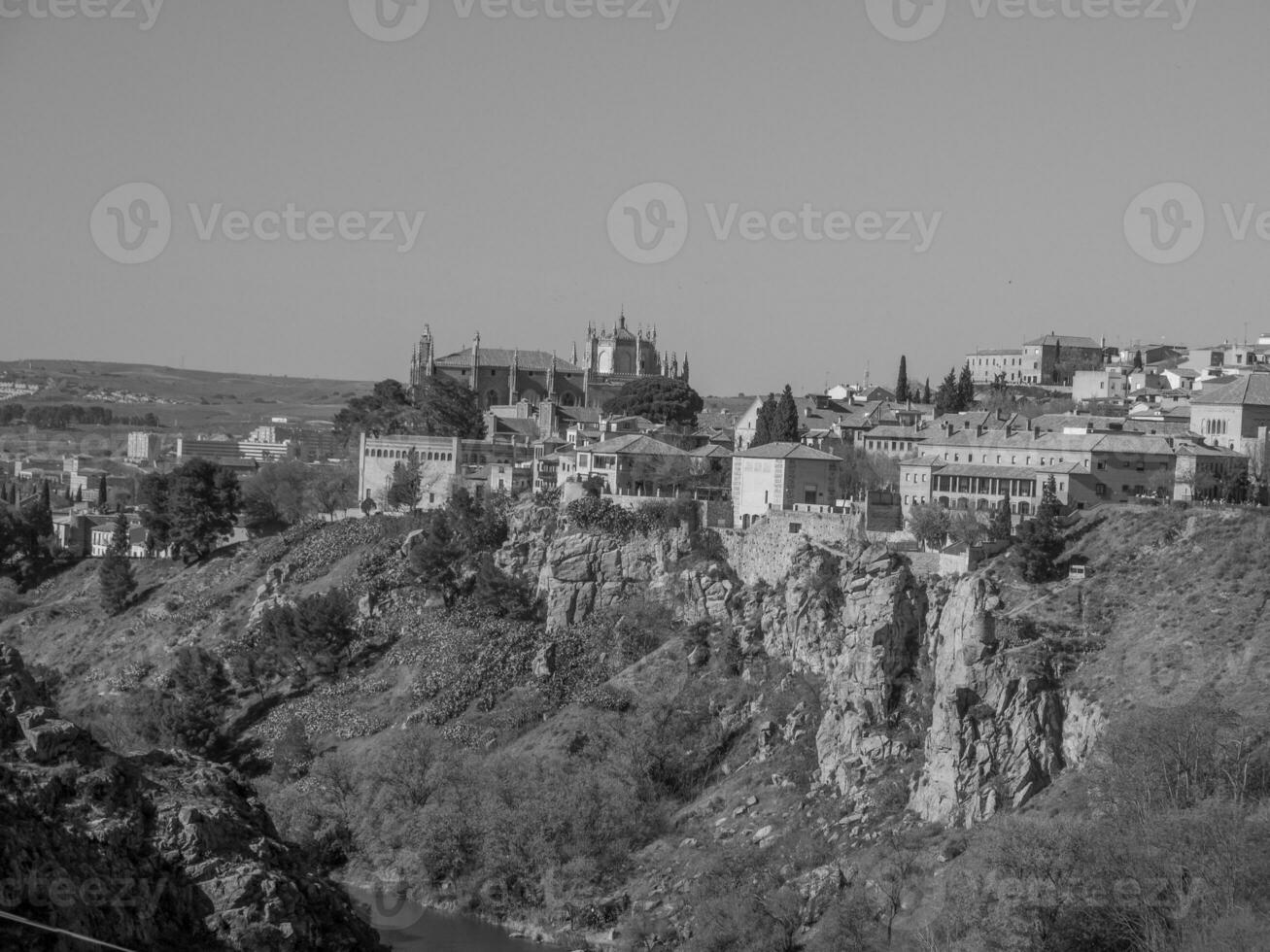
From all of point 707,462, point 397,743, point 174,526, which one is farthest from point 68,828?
point 174,526

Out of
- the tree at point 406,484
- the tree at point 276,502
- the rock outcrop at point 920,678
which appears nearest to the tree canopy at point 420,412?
the tree at point 406,484

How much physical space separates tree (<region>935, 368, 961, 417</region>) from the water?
3219cm

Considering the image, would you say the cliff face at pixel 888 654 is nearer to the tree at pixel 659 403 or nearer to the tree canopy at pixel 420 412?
the tree canopy at pixel 420 412

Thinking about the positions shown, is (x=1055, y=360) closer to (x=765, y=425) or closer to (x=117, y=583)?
(x=765, y=425)

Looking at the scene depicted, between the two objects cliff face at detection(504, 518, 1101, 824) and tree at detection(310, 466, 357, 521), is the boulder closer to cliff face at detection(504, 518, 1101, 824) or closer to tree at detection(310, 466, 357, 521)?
cliff face at detection(504, 518, 1101, 824)

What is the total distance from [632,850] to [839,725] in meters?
5.93

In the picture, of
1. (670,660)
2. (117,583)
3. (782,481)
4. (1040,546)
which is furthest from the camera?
(117,583)

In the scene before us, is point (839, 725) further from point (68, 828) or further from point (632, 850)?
point (68, 828)

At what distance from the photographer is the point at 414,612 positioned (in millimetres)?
64562

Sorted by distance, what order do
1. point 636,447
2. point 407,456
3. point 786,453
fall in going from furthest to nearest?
point 407,456 < point 636,447 < point 786,453

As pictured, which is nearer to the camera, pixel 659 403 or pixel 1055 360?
pixel 659 403

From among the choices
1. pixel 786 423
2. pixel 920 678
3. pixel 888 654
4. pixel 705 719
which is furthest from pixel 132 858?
pixel 786 423

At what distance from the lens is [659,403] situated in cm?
8019

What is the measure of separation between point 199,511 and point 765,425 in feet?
69.5
